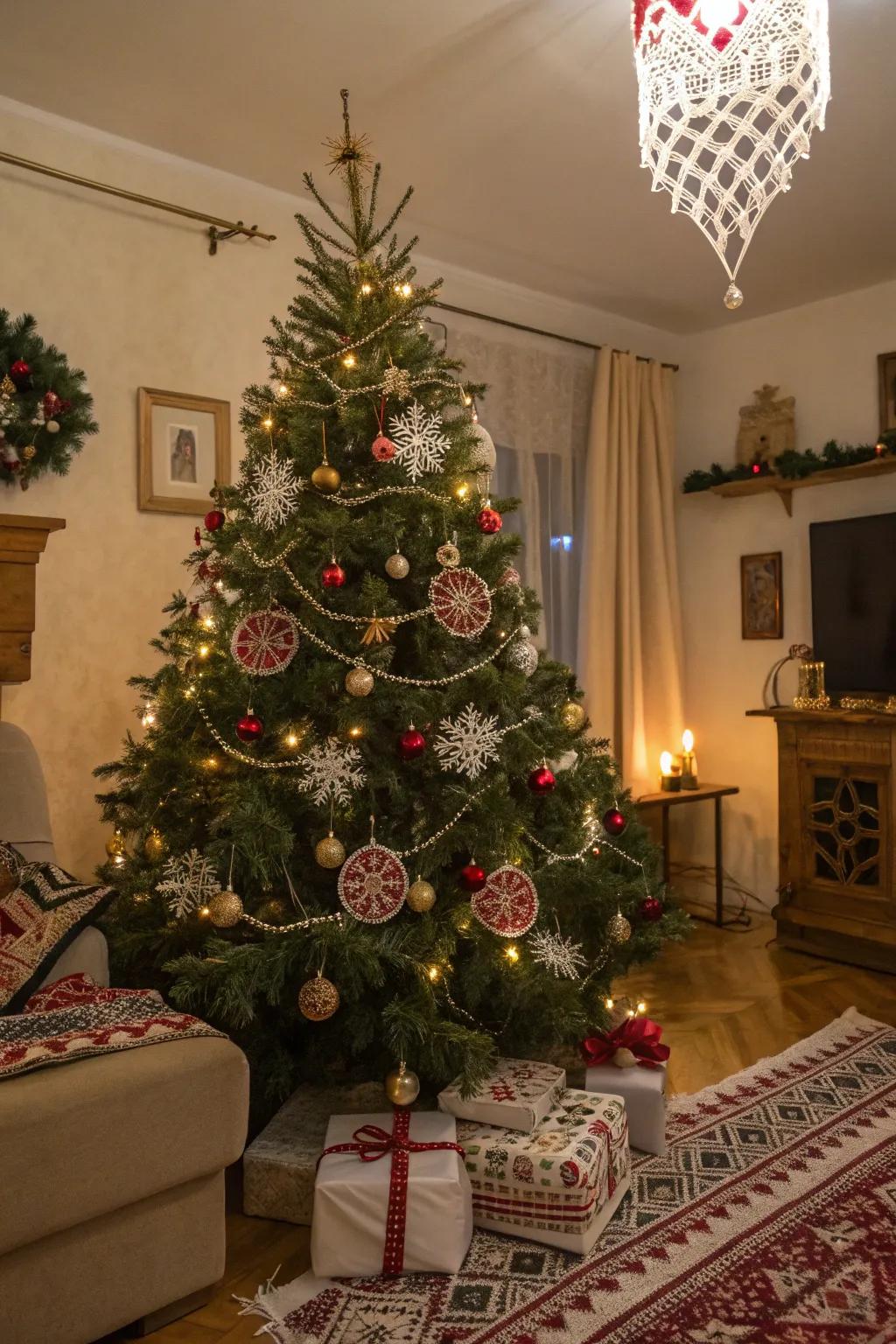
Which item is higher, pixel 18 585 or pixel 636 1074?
pixel 18 585

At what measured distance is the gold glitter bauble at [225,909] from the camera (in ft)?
6.66

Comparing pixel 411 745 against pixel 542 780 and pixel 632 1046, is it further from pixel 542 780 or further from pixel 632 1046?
pixel 632 1046

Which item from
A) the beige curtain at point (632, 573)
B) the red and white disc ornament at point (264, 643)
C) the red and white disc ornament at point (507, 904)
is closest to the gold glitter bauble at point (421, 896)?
the red and white disc ornament at point (507, 904)

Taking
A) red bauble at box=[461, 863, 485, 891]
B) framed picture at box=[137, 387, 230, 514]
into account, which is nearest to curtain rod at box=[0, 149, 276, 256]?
framed picture at box=[137, 387, 230, 514]

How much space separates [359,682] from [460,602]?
11.2 inches

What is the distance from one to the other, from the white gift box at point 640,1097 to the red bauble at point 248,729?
3.60ft

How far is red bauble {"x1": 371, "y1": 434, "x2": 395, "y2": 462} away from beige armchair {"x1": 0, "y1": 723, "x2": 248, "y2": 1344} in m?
1.20

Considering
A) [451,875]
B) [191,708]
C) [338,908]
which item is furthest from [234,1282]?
[191,708]

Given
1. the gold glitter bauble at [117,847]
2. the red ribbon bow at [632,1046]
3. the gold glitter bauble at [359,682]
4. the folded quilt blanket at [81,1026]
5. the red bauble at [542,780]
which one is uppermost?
the gold glitter bauble at [359,682]

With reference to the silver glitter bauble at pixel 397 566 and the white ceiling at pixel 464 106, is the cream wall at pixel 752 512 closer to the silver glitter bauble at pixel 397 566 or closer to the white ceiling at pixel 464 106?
the white ceiling at pixel 464 106

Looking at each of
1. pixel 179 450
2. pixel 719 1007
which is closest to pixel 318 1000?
pixel 719 1007

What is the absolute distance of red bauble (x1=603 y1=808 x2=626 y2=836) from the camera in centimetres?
245

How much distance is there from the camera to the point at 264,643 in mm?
2180

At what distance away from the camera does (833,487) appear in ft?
14.5
